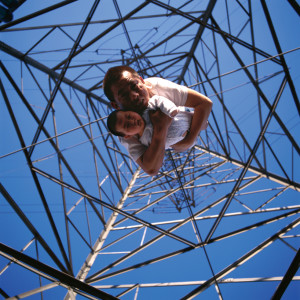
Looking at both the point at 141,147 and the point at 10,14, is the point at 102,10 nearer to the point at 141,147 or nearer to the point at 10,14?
the point at 10,14

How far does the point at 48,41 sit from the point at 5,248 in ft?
23.4

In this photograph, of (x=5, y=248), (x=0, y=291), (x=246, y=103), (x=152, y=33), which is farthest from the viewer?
(x=246, y=103)

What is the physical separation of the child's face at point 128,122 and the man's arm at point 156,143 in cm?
17

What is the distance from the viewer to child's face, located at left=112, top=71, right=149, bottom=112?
2805 millimetres

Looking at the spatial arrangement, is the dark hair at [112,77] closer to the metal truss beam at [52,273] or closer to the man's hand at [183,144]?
the man's hand at [183,144]

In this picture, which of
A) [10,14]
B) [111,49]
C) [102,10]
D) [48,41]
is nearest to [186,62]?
[111,49]

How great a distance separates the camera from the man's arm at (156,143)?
2.71 meters

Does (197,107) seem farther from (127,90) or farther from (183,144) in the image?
(127,90)

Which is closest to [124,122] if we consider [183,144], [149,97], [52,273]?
[149,97]

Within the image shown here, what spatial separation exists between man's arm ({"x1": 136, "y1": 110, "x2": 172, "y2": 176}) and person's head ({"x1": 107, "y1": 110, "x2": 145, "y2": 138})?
181 millimetres

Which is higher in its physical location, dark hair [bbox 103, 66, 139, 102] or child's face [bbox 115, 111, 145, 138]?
dark hair [bbox 103, 66, 139, 102]

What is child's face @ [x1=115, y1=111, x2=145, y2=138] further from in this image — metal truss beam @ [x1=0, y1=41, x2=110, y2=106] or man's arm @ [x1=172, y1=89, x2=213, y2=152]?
metal truss beam @ [x1=0, y1=41, x2=110, y2=106]

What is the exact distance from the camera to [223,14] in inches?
446

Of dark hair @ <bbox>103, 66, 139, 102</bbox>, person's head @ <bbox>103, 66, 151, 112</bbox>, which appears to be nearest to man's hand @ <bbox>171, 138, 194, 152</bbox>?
person's head @ <bbox>103, 66, 151, 112</bbox>
